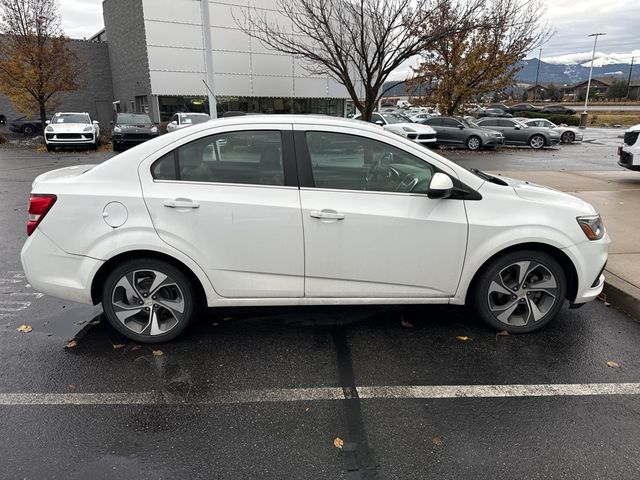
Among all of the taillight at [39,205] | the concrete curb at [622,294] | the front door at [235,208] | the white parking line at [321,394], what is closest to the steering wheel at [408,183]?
the front door at [235,208]

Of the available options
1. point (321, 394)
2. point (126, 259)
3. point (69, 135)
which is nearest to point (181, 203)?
point (126, 259)

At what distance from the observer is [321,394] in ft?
10.00

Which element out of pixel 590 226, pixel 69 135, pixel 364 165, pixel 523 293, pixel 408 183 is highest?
pixel 364 165

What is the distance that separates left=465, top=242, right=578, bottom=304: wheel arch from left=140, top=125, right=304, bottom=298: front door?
4.57ft

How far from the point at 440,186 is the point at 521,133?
2345 cm

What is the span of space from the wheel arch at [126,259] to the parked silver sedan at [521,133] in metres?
23.4

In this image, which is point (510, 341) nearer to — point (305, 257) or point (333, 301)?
point (333, 301)

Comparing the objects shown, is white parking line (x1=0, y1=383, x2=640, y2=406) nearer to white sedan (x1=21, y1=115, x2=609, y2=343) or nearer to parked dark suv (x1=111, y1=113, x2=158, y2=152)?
white sedan (x1=21, y1=115, x2=609, y2=343)

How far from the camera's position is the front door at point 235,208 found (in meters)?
3.40

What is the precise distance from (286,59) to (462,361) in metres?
32.3

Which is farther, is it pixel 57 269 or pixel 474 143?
pixel 474 143

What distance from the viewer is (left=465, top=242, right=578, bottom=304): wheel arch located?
143 inches

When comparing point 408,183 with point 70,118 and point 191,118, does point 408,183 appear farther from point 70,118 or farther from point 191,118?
point 70,118

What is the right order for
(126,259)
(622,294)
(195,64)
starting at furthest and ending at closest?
(195,64)
(622,294)
(126,259)
